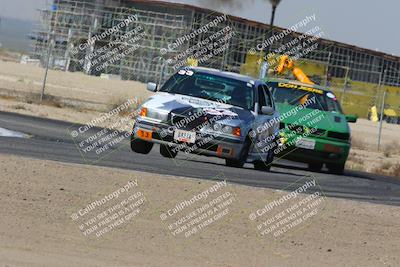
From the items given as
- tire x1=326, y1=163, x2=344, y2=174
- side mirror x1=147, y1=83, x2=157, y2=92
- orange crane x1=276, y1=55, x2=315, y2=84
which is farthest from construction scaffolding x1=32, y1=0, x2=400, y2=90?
side mirror x1=147, y1=83, x2=157, y2=92

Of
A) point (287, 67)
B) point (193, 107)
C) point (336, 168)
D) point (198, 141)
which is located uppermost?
point (287, 67)

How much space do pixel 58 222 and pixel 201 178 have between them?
16.3ft

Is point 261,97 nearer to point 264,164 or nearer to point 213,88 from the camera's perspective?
point 213,88

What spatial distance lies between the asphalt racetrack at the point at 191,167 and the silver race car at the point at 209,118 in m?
0.31

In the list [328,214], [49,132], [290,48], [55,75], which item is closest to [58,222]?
[328,214]

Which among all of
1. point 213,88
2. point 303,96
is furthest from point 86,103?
point 213,88

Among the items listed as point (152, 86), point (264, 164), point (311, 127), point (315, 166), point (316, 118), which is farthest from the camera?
point (315, 166)

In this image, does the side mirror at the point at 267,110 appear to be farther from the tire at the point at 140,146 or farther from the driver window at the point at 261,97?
the tire at the point at 140,146

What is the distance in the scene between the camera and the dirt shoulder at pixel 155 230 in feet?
28.9

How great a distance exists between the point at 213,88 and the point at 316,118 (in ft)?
12.8

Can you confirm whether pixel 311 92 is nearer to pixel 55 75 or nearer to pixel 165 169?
pixel 165 169

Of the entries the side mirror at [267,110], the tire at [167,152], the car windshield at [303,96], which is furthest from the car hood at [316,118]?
the tire at [167,152]

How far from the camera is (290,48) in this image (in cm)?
6475

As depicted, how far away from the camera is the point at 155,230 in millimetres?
10250
